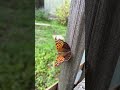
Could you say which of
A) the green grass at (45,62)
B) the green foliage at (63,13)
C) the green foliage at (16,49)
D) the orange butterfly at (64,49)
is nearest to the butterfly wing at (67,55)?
the orange butterfly at (64,49)

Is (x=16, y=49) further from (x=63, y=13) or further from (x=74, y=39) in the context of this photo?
(x=63, y=13)

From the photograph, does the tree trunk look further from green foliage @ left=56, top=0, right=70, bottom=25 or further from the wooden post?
green foliage @ left=56, top=0, right=70, bottom=25

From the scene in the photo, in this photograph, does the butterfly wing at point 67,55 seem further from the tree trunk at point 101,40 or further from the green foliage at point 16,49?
the green foliage at point 16,49

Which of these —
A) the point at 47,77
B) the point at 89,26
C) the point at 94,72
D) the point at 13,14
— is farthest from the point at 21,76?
the point at 47,77

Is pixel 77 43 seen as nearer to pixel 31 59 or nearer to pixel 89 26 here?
pixel 89 26

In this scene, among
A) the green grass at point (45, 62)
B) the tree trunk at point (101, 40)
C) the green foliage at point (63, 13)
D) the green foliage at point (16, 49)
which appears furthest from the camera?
the green foliage at point (63, 13)

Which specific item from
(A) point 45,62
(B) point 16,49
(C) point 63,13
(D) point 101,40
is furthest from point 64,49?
(C) point 63,13

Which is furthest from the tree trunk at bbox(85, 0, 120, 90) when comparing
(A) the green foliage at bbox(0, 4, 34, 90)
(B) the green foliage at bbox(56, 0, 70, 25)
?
(B) the green foliage at bbox(56, 0, 70, 25)
